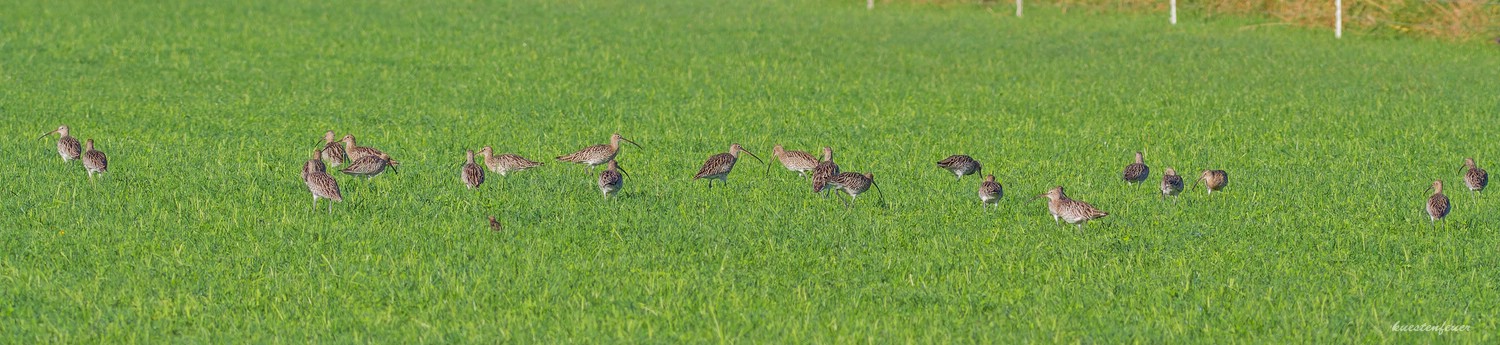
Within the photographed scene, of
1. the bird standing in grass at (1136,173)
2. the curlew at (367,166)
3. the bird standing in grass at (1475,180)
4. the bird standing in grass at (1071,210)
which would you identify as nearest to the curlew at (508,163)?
the curlew at (367,166)

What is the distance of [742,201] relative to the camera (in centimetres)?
1661

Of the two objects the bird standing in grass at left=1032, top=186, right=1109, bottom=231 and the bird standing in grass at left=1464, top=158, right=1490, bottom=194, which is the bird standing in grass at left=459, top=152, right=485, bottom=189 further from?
the bird standing in grass at left=1464, top=158, right=1490, bottom=194

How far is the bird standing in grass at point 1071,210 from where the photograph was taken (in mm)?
14523

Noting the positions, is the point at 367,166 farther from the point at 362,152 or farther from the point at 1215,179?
the point at 1215,179

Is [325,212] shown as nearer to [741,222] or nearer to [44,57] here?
[741,222]

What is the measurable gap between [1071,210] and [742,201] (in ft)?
10.8

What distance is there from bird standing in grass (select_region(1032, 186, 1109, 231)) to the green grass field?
0.21 metres

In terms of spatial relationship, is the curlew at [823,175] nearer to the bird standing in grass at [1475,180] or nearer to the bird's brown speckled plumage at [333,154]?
the bird's brown speckled plumage at [333,154]

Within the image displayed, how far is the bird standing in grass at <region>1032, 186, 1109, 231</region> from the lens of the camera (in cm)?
1452

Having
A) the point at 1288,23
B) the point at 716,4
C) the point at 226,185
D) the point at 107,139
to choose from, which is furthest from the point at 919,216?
the point at 716,4

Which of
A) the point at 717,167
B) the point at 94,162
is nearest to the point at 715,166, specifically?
the point at 717,167

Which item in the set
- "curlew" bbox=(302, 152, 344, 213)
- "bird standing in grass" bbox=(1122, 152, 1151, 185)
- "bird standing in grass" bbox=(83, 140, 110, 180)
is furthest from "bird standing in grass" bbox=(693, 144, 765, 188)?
"bird standing in grass" bbox=(83, 140, 110, 180)

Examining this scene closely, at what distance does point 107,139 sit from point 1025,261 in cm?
1284

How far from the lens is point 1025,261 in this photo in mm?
13734
